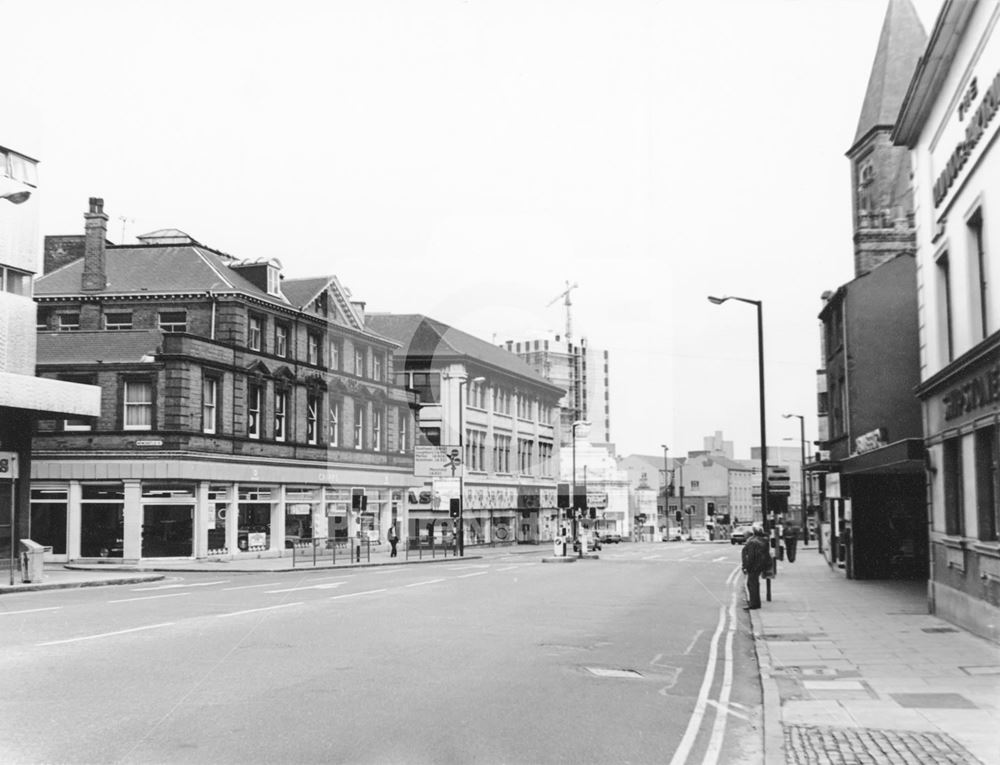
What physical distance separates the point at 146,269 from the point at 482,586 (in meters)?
28.7

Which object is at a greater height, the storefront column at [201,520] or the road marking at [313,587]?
the storefront column at [201,520]

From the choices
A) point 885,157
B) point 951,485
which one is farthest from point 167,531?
point 951,485

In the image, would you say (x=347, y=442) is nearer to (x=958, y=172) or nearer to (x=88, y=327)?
(x=88, y=327)

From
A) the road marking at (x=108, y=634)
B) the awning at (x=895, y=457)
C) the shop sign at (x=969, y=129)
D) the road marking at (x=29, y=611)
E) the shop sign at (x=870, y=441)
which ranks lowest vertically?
the road marking at (x=29, y=611)

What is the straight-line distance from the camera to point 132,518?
4234 centimetres

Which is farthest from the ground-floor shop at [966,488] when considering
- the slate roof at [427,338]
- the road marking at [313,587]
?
the slate roof at [427,338]

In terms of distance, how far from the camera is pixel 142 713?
31.6 feet

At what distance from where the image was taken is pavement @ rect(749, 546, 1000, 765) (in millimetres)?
8852

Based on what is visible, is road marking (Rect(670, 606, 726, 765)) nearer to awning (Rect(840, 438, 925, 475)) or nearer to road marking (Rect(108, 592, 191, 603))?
awning (Rect(840, 438, 925, 475))

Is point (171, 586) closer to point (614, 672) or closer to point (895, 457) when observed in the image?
point (895, 457)

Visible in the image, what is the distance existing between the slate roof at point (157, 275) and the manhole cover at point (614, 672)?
36161mm

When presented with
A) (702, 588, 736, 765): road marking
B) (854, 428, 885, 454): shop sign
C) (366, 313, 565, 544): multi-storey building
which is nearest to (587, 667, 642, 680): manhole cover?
(702, 588, 736, 765): road marking

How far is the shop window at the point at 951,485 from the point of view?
18703mm

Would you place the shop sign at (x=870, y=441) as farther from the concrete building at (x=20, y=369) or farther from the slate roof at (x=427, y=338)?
the slate roof at (x=427, y=338)
